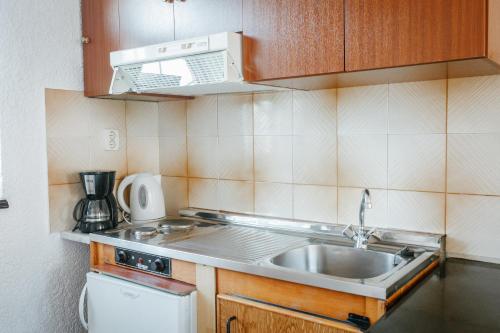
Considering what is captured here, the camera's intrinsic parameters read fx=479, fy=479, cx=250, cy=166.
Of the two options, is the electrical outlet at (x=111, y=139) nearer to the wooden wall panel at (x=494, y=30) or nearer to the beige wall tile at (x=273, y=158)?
the beige wall tile at (x=273, y=158)

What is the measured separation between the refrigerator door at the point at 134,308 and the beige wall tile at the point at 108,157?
642mm

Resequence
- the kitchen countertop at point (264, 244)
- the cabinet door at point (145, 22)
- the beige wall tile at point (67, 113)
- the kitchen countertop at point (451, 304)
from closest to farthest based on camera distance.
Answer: the kitchen countertop at point (451, 304) → the kitchen countertop at point (264, 244) → the cabinet door at point (145, 22) → the beige wall tile at point (67, 113)

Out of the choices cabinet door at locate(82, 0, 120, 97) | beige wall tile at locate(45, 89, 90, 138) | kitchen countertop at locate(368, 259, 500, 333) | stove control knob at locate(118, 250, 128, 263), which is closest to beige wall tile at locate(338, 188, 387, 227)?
kitchen countertop at locate(368, 259, 500, 333)

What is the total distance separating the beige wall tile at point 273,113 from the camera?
2.16 meters

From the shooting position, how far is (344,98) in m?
1.99

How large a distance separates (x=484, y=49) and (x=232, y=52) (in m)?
0.82

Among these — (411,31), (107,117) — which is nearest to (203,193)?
(107,117)

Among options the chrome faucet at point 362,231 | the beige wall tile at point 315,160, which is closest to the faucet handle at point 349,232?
the chrome faucet at point 362,231

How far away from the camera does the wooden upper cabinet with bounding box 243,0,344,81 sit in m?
1.54

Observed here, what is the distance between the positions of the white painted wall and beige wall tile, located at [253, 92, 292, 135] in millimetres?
905

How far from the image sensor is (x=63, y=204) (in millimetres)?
2334

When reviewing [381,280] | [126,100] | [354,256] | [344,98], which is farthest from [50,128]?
[381,280]

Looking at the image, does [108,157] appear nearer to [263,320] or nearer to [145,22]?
[145,22]

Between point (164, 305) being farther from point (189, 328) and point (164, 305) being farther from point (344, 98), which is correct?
point (344, 98)
